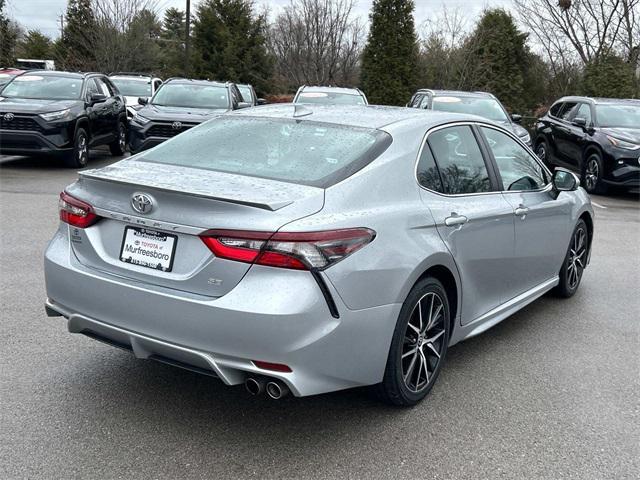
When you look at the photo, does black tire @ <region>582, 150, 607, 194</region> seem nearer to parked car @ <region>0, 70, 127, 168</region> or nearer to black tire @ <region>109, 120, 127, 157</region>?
parked car @ <region>0, 70, 127, 168</region>

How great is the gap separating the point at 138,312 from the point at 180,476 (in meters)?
0.74

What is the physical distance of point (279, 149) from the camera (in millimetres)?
3949

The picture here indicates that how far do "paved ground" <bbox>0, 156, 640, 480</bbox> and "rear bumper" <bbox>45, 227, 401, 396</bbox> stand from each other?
1.25ft

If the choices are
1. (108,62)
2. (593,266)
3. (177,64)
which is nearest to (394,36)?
(108,62)

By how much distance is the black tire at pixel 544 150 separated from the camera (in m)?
15.9

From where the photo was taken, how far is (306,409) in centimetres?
384

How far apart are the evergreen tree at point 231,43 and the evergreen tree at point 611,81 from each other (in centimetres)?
1890

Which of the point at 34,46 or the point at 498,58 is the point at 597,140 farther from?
the point at 34,46

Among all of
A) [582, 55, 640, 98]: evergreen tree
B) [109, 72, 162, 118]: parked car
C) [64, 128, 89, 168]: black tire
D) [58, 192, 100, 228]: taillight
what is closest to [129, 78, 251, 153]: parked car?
[64, 128, 89, 168]: black tire

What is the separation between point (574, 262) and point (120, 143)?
11.8 metres

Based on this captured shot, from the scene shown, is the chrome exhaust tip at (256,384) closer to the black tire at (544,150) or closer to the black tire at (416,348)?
the black tire at (416,348)

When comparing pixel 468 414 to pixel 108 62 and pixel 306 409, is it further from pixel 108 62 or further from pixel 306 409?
pixel 108 62

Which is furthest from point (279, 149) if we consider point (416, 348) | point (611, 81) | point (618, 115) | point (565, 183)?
point (611, 81)

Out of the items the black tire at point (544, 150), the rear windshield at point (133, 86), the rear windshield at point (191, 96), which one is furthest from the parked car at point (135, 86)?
the black tire at point (544, 150)
